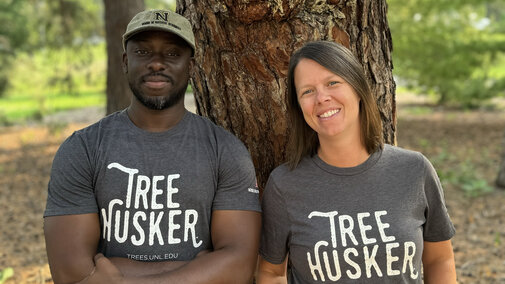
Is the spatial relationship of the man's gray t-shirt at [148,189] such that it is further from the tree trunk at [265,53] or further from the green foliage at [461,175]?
the green foliage at [461,175]

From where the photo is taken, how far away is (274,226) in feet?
7.70

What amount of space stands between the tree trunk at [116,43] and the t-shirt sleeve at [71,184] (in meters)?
5.29

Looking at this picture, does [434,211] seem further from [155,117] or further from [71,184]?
[71,184]

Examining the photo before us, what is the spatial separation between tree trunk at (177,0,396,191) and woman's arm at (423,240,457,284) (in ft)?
2.60

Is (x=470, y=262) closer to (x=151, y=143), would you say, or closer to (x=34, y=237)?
(x=151, y=143)

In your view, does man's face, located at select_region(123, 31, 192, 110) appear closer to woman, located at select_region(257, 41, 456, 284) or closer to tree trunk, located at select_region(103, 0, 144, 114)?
woman, located at select_region(257, 41, 456, 284)

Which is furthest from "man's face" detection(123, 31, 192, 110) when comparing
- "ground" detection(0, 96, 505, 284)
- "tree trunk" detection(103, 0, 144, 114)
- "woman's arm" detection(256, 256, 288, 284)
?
"tree trunk" detection(103, 0, 144, 114)

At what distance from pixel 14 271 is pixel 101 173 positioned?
305 centimetres

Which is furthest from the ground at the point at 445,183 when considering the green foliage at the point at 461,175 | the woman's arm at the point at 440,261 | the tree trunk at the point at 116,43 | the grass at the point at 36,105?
the woman's arm at the point at 440,261

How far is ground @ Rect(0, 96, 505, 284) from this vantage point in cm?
484

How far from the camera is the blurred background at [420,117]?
5.41 m

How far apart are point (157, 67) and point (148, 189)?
56 cm

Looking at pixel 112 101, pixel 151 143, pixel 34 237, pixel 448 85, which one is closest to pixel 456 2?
pixel 448 85

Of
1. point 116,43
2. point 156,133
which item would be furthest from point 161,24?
point 116,43
